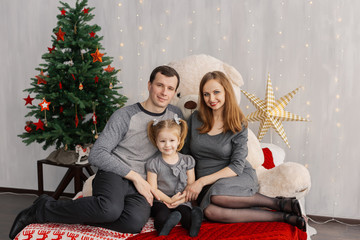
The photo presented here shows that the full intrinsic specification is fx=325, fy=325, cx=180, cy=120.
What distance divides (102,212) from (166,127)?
1.85 feet

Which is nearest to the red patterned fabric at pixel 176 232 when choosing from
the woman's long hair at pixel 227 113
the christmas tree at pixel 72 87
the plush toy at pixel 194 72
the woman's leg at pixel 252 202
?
the woman's leg at pixel 252 202

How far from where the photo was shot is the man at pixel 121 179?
5.22ft

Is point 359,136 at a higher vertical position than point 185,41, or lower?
lower

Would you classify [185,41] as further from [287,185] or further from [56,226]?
[56,226]

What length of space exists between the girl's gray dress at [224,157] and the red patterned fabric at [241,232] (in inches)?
7.4

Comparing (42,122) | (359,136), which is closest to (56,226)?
(42,122)

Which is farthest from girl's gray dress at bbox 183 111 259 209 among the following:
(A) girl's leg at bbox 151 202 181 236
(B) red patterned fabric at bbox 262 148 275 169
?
(B) red patterned fabric at bbox 262 148 275 169

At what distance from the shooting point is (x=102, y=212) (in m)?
1.56

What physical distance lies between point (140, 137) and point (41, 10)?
2.11 metres

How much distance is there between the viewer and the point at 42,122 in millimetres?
2576

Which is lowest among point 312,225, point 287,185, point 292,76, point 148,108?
point 312,225

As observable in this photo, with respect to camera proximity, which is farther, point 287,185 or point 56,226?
point 287,185

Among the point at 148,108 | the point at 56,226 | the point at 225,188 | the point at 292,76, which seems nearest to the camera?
the point at 56,226

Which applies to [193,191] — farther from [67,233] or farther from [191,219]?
[67,233]
